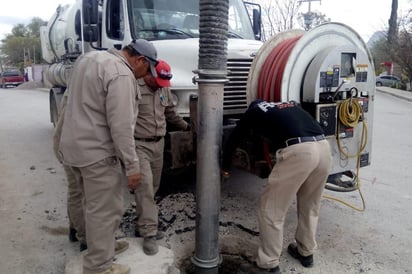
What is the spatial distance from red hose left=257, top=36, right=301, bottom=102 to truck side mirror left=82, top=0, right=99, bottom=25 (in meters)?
2.46

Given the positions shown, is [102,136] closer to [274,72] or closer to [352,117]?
[274,72]

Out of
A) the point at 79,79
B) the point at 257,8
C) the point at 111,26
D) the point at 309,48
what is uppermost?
the point at 257,8

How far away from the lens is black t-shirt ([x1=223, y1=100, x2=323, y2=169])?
10.8ft

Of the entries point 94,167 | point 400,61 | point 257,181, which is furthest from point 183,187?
point 400,61

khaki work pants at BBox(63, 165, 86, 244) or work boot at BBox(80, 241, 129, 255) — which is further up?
khaki work pants at BBox(63, 165, 86, 244)

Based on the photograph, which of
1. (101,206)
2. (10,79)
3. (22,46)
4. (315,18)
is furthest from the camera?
(22,46)

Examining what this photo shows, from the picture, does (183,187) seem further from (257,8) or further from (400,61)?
(400,61)

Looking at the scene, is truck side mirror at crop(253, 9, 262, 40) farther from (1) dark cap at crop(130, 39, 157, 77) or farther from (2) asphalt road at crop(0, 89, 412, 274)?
(1) dark cap at crop(130, 39, 157, 77)

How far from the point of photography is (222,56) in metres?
3.05

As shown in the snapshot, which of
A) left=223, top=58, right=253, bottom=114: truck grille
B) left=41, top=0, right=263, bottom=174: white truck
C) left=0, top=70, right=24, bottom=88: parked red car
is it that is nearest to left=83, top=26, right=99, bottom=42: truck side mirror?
left=41, top=0, right=263, bottom=174: white truck

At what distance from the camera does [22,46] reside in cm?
6956

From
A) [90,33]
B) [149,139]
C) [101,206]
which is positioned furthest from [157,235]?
[90,33]

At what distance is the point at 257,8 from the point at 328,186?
310 cm

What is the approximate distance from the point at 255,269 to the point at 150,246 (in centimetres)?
94
